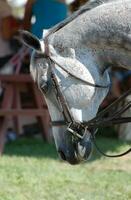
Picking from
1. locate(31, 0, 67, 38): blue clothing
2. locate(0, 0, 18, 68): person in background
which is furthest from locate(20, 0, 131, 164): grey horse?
locate(0, 0, 18, 68): person in background

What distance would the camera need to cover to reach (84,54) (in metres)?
3.74

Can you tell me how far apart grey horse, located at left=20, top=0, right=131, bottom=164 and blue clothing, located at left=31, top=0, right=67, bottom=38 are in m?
4.28

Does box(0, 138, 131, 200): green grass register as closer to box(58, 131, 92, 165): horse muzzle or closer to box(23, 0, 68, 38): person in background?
box(23, 0, 68, 38): person in background

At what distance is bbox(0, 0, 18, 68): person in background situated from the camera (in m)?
9.71

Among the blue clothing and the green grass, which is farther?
the blue clothing

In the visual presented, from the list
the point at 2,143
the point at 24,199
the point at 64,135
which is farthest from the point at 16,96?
the point at 64,135

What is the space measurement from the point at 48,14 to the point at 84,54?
4.64 m

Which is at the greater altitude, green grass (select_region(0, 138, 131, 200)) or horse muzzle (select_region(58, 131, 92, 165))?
Result: horse muzzle (select_region(58, 131, 92, 165))

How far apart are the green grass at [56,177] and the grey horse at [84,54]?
231 centimetres

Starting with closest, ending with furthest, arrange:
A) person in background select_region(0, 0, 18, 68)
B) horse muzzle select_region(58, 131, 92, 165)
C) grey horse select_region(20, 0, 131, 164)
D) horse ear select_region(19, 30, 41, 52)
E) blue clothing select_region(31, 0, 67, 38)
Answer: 1. grey horse select_region(20, 0, 131, 164)
2. horse ear select_region(19, 30, 41, 52)
3. horse muzzle select_region(58, 131, 92, 165)
4. blue clothing select_region(31, 0, 67, 38)
5. person in background select_region(0, 0, 18, 68)

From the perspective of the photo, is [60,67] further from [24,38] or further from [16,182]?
[16,182]

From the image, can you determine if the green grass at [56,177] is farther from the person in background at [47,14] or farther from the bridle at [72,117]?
the bridle at [72,117]

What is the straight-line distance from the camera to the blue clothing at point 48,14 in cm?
819

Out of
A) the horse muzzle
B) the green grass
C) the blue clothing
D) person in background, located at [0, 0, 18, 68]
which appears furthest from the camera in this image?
person in background, located at [0, 0, 18, 68]
